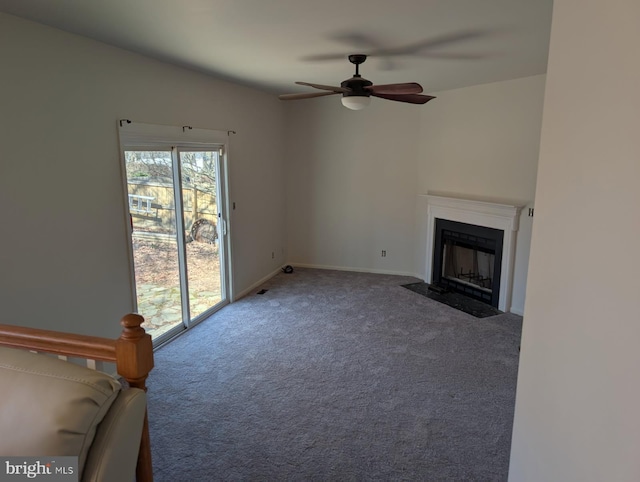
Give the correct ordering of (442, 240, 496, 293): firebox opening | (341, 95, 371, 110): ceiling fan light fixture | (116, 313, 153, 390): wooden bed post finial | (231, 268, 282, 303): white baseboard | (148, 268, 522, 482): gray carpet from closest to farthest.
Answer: (116, 313, 153, 390): wooden bed post finial < (148, 268, 522, 482): gray carpet < (341, 95, 371, 110): ceiling fan light fixture < (231, 268, 282, 303): white baseboard < (442, 240, 496, 293): firebox opening

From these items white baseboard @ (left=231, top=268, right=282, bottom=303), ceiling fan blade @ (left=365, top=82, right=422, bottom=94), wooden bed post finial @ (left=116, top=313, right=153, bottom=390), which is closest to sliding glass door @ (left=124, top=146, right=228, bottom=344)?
white baseboard @ (left=231, top=268, right=282, bottom=303)

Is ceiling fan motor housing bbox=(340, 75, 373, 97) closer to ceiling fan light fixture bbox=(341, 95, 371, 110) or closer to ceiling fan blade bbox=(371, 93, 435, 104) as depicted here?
ceiling fan light fixture bbox=(341, 95, 371, 110)

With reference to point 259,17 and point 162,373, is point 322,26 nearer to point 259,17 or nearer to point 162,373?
point 259,17

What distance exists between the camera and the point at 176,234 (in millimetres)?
4055

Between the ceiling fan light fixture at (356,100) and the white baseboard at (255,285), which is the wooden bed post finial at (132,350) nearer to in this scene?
the ceiling fan light fixture at (356,100)

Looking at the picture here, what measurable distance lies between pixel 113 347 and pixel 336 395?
6.67 ft

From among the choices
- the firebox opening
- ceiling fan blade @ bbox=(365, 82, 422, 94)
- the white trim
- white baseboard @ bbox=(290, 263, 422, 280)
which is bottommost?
white baseboard @ bbox=(290, 263, 422, 280)

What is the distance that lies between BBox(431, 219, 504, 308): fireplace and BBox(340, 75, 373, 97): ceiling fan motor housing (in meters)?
2.51

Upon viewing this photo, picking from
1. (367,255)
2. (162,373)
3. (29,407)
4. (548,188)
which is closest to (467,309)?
(367,255)

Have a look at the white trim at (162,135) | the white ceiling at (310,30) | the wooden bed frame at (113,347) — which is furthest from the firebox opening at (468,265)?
the wooden bed frame at (113,347)

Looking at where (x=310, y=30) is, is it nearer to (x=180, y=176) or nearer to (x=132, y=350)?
(x=180, y=176)

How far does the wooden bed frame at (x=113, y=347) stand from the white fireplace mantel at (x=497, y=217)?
4.25m

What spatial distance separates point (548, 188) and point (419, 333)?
2942 millimetres

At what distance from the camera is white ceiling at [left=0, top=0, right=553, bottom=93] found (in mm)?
2209
